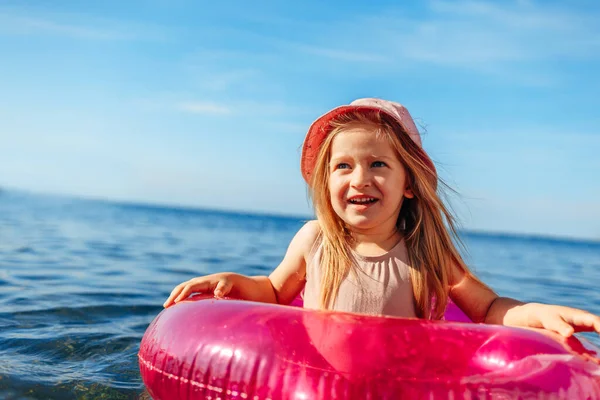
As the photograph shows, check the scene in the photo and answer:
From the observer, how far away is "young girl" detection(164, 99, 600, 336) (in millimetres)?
2562

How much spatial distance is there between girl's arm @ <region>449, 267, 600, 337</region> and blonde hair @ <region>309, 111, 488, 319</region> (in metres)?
0.06

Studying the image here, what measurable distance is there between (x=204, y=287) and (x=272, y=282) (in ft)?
1.20

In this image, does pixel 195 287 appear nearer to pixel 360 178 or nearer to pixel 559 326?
pixel 360 178

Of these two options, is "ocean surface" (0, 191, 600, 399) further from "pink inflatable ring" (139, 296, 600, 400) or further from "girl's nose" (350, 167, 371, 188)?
"pink inflatable ring" (139, 296, 600, 400)

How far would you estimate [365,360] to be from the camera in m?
1.87

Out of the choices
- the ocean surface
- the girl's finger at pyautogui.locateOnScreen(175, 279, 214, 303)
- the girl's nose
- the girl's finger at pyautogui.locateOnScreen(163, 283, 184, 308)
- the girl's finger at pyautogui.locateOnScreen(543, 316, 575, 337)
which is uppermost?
the girl's nose

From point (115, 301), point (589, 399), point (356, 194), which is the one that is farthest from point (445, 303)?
point (115, 301)

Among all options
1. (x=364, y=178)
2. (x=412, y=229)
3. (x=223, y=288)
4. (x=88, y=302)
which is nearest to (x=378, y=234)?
(x=412, y=229)

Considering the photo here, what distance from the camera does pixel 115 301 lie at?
495 cm

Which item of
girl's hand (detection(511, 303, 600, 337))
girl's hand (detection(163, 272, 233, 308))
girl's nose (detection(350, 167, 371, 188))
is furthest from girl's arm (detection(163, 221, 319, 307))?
girl's hand (detection(511, 303, 600, 337))

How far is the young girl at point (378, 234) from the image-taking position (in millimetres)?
2562

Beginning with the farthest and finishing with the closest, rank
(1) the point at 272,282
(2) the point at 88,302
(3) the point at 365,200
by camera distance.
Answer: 1. (2) the point at 88,302
2. (1) the point at 272,282
3. (3) the point at 365,200

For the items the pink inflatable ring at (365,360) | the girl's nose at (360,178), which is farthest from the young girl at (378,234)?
the pink inflatable ring at (365,360)

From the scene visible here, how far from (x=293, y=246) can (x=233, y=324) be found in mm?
833
